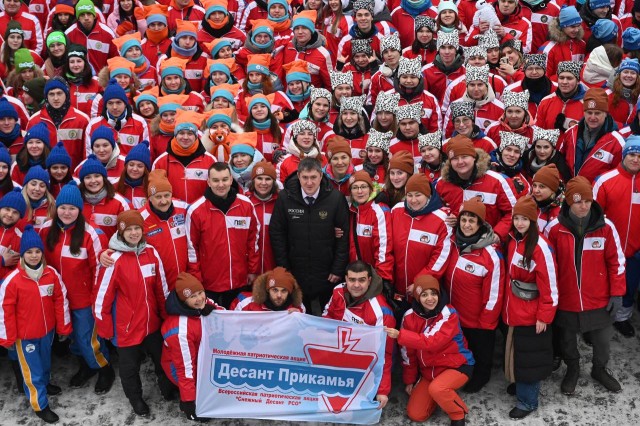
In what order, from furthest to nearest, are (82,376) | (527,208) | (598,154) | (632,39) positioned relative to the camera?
(632,39) → (598,154) → (82,376) → (527,208)

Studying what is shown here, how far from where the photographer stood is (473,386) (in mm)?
7148

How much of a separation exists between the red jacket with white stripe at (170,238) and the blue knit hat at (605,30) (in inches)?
224

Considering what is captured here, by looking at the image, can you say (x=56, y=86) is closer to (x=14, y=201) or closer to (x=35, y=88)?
(x=35, y=88)

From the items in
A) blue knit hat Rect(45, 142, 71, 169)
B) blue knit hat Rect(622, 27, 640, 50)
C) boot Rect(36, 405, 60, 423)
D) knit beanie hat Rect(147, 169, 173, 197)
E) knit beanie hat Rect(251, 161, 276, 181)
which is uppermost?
blue knit hat Rect(622, 27, 640, 50)

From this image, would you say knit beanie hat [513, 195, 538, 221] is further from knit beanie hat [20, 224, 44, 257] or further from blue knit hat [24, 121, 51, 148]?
blue knit hat [24, 121, 51, 148]

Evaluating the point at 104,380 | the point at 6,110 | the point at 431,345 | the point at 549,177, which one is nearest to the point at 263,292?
the point at 431,345

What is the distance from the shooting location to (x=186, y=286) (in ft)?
21.9

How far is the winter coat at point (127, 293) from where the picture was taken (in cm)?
672

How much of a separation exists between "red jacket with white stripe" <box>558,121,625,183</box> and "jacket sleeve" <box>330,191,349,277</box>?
2.47 metres

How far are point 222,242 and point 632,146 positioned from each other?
385 centimetres

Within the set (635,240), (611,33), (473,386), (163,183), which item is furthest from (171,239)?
(611,33)

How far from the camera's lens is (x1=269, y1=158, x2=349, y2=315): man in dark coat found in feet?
23.5

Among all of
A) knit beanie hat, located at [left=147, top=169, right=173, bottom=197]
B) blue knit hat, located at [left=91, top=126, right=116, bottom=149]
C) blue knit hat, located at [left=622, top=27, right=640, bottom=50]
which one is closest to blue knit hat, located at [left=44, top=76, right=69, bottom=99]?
blue knit hat, located at [left=91, top=126, right=116, bottom=149]

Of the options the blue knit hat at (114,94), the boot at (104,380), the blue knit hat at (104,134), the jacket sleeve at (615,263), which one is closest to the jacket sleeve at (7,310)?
the boot at (104,380)
